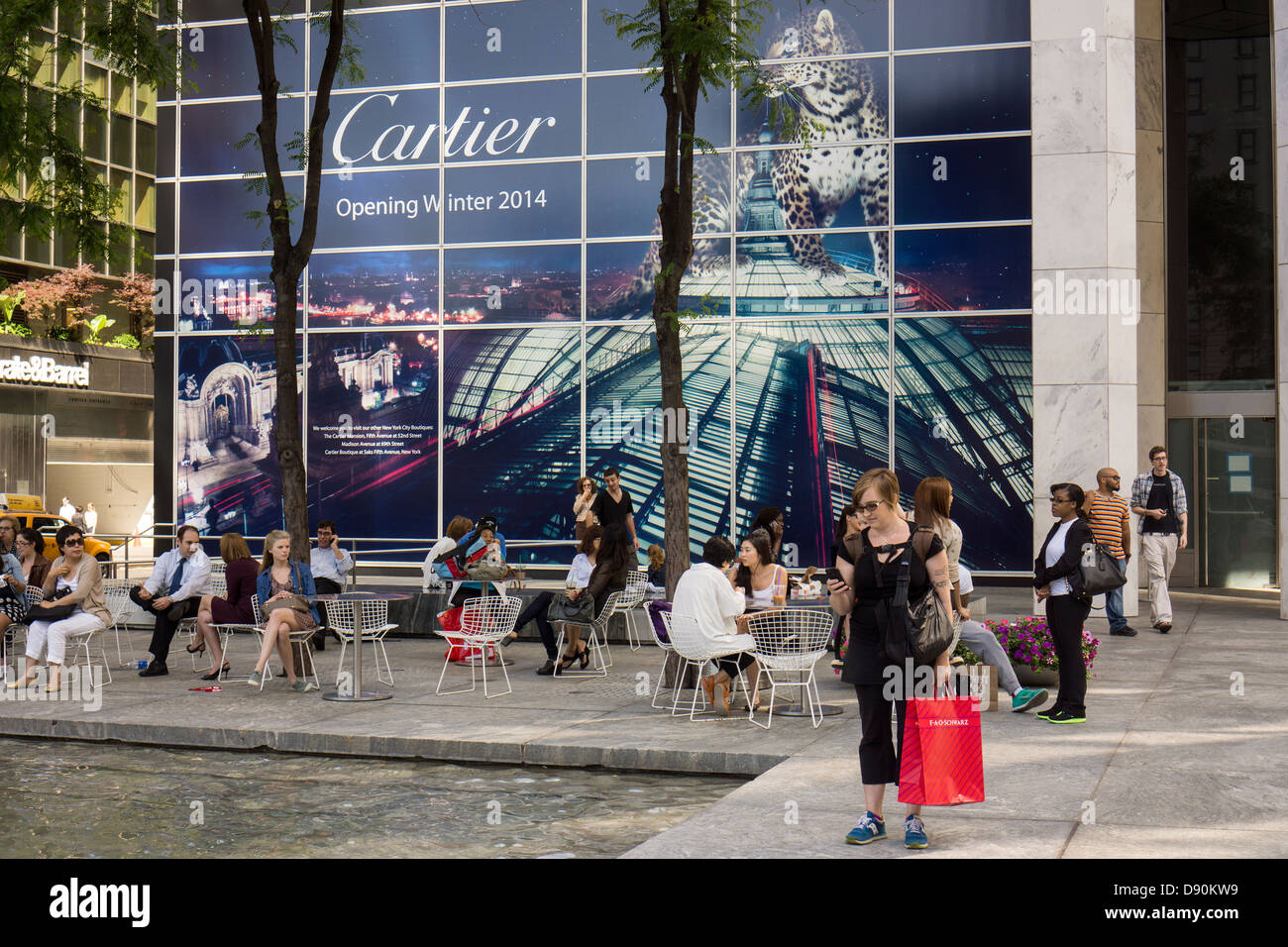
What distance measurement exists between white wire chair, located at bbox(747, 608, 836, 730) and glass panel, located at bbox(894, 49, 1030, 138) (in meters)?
12.3

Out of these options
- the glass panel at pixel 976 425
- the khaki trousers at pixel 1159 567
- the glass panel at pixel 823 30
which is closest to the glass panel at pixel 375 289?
the glass panel at pixel 823 30

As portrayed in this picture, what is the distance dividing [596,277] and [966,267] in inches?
232

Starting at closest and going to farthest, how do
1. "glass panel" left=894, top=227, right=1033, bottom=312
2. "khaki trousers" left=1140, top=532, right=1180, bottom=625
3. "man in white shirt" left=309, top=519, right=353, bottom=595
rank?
"khaki trousers" left=1140, top=532, right=1180, bottom=625 → "man in white shirt" left=309, top=519, right=353, bottom=595 → "glass panel" left=894, top=227, right=1033, bottom=312

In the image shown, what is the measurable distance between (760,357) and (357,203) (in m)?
7.64

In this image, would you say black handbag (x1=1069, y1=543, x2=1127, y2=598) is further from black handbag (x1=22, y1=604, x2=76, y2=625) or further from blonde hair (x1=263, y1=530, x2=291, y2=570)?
black handbag (x1=22, y1=604, x2=76, y2=625)

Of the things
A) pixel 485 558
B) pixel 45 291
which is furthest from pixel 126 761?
pixel 45 291

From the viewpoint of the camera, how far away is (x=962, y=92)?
2055cm

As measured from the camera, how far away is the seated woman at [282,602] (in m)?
12.3

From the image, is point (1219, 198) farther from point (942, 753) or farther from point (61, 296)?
point (61, 296)

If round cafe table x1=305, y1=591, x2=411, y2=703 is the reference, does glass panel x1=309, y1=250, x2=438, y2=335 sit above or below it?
above

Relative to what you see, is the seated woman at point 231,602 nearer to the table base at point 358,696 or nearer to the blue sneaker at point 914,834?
the table base at point 358,696

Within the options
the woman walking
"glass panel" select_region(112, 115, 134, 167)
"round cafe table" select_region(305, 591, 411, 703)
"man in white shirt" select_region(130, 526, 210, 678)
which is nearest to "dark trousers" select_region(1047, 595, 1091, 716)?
the woman walking

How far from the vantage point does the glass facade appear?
20406mm

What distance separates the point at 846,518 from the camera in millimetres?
12320
